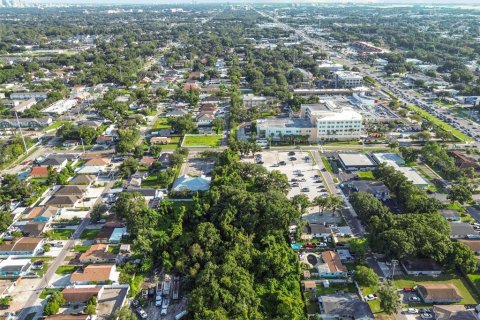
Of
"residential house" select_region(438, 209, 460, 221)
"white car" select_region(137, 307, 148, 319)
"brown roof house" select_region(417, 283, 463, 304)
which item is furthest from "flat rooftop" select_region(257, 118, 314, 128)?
"white car" select_region(137, 307, 148, 319)

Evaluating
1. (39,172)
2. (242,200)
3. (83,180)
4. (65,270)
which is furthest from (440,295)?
(39,172)

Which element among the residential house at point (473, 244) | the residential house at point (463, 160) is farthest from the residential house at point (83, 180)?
the residential house at point (463, 160)

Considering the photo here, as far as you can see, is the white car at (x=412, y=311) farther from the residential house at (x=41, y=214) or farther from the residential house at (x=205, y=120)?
the residential house at (x=205, y=120)

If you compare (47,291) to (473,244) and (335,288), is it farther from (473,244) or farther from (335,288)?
(473,244)

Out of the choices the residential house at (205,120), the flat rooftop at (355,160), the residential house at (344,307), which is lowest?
the flat rooftop at (355,160)

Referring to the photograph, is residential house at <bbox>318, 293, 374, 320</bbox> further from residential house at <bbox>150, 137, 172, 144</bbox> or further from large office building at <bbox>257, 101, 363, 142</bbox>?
residential house at <bbox>150, 137, 172, 144</bbox>

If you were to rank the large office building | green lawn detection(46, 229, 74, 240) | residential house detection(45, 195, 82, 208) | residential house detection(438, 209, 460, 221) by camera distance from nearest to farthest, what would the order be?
green lawn detection(46, 229, 74, 240)
residential house detection(438, 209, 460, 221)
residential house detection(45, 195, 82, 208)
the large office building
